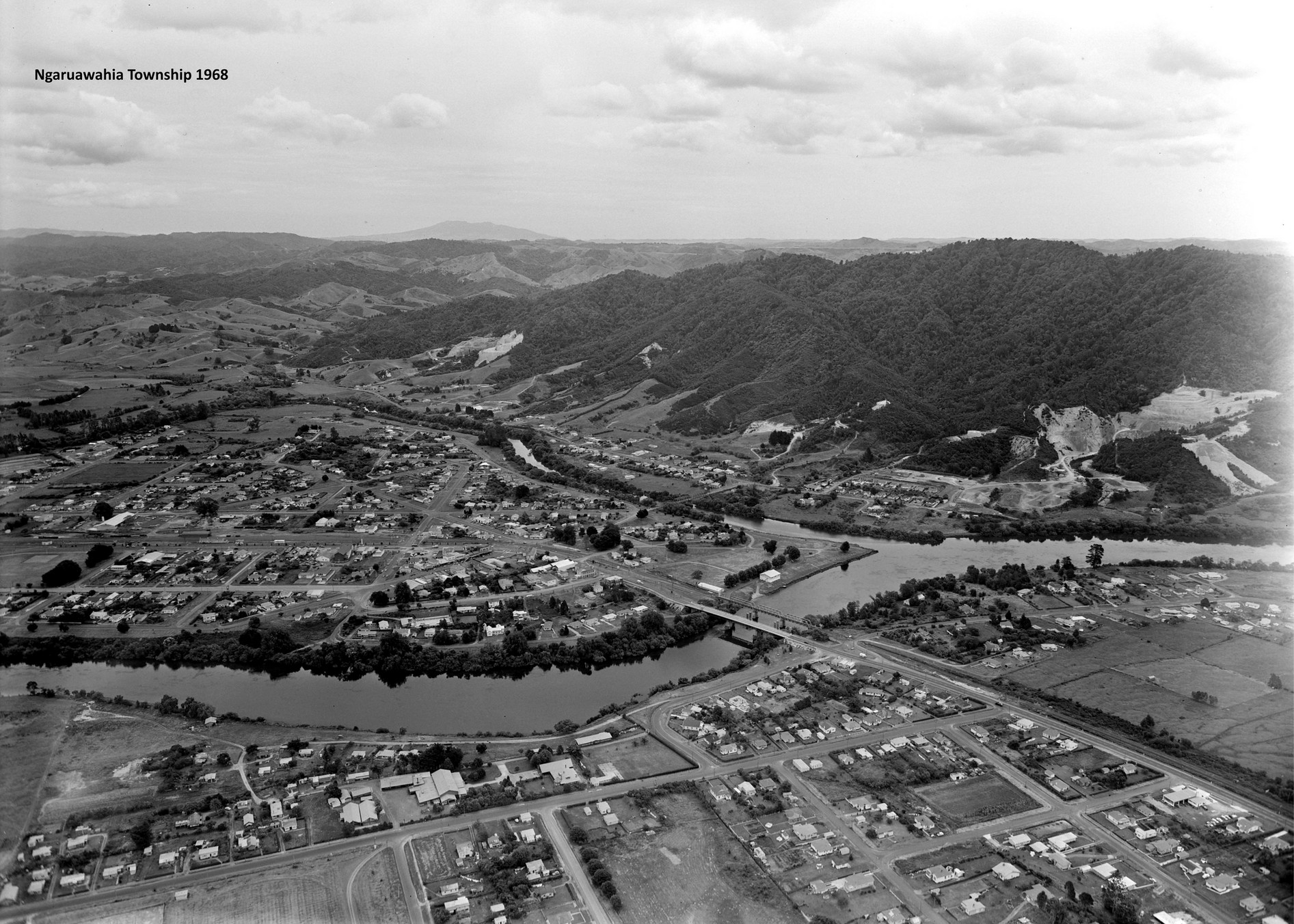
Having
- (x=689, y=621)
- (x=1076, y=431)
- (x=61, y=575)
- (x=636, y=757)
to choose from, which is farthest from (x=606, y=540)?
(x=1076, y=431)

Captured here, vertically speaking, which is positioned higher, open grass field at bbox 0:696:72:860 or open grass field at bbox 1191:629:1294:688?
open grass field at bbox 1191:629:1294:688

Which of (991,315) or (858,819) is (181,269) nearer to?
(991,315)

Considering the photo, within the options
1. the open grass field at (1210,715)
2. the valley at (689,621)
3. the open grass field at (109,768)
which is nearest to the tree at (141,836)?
the valley at (689,621)

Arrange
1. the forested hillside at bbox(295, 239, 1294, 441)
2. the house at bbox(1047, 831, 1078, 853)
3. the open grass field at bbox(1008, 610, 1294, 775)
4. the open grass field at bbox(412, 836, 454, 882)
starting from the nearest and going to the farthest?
the open grass field at bbox(412, 836, 454, 882), the house at bbox(1047, 831, 1078, 853), the open grass field at bbox(1008, 610, 1294, 775), the forested hillside at bbox(295, 239, 1294, 441)

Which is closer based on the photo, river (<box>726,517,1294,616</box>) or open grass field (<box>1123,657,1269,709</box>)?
open grass field (<box>1123,657,1269,709</box>)

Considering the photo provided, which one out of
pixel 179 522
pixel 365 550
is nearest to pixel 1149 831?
pixel 365 550

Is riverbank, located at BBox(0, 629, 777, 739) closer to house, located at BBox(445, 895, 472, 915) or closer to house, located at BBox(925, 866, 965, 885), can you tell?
house, located at BBox(445, 895, 472, 915)

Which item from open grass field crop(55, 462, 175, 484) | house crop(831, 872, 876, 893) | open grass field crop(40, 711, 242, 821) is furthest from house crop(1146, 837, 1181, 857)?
open grass field crop(55, 462, 175, 484)

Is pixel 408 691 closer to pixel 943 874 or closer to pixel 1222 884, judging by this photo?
pixel 943 874

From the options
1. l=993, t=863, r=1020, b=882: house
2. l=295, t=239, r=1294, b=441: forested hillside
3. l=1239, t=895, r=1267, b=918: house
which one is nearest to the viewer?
l=1239, t=895, r=1267, b=918: house
